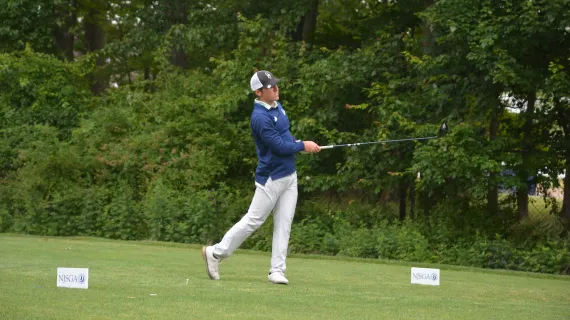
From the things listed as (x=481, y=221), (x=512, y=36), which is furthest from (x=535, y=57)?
(x=481, y=221)

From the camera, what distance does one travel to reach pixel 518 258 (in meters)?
15.2

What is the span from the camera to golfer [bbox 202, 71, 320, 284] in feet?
30.0

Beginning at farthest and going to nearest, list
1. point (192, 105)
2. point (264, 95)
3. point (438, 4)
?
point (192, 105)
point (438, 4)
point (264, 95)

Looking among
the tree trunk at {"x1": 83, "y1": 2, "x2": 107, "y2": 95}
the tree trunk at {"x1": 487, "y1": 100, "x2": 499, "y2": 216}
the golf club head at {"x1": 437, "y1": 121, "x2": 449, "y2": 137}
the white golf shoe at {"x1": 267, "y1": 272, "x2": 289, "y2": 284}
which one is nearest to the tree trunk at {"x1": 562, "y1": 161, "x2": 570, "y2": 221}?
the tree trunk at {"x1": 487, "y1": 100, "x2": 499, "y2": 216}

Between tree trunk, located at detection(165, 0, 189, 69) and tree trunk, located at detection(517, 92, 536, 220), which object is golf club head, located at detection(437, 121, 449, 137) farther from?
tree trunk, located at detection(165, 0, 189, 69)

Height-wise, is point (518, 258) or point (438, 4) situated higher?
point (438, 4)

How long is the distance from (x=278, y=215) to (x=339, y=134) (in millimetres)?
9077

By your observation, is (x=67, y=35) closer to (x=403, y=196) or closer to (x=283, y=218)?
(x=403, y=196)

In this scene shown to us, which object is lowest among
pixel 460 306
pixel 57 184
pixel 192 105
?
pixel 460 306

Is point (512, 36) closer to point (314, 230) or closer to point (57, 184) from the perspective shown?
point (314, 230)

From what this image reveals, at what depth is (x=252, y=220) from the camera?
9.34m

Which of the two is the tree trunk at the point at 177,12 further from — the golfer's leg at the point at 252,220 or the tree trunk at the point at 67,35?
the golfer's leg at the point at 252,220

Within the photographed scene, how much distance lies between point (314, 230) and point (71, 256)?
573cm

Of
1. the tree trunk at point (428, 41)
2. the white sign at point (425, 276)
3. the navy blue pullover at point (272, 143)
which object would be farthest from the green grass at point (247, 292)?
the tree trunk at point (428, 41)
